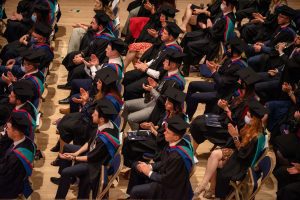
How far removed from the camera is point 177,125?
6.43 meters

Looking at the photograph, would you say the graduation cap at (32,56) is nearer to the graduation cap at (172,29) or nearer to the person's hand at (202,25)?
the graduation cap at (172,29)

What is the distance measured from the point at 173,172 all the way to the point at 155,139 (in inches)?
36.6

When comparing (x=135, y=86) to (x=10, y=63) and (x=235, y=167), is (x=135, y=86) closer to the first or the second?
(x=10, y=63)

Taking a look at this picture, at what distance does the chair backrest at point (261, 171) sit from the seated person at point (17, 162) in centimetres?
229

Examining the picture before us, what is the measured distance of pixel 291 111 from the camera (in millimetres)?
7895

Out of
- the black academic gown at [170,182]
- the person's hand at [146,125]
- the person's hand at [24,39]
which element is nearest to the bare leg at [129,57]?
the person's hand at [24,39]

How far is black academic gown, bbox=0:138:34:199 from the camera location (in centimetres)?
640

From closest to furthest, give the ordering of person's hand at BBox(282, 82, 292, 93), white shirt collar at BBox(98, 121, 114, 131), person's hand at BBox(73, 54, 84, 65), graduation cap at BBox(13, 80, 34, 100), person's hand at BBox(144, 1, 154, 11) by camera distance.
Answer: white shirt collar at BBox(98, 121, 114, 131)
graduation cap at BBox(13, 80, 34, 100)
person's hand at BBox(282, 82, 292, 93)
person's hand at BBox(73, 54, 84, 65)
person's hand at BBox(144, 1, 154, 11)

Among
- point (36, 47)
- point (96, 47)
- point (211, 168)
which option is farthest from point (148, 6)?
point (211, 168)

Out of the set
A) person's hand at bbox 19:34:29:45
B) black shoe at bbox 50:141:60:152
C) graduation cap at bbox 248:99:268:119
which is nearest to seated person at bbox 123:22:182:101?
black shoe at bbox 50:141:60:152

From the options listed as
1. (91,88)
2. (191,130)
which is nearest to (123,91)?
(91,88)

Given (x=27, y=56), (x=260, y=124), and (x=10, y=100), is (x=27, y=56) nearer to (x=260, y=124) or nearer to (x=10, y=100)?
(x=10, y=100)

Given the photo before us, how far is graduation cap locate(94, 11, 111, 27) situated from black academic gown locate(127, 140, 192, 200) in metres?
3.09

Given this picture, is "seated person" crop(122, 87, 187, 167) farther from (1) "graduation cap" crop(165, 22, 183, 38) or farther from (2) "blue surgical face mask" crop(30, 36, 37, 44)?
(2) "blue surgical face mask" crop(30, 36, 37, 44)
